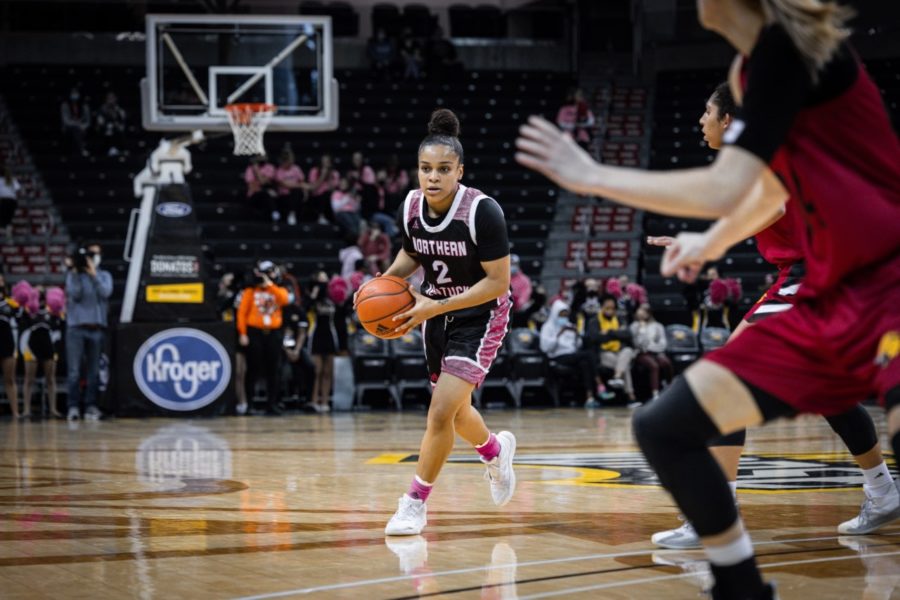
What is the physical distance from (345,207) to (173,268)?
19.0ft

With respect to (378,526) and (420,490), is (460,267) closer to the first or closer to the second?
(420,490)

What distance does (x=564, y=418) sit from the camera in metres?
14.5

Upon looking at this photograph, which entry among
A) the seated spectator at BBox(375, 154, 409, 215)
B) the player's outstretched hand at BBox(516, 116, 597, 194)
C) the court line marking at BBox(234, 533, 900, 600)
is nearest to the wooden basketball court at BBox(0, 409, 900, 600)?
the court line marking at BBox(234, 533, 900, 600)

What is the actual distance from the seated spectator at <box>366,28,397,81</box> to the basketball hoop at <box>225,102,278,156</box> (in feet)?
34.6

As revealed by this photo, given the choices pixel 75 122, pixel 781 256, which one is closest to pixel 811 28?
pixel 781 256

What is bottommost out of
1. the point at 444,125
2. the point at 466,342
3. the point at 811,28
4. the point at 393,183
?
the point at 466,342

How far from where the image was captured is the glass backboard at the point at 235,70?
14859 mm

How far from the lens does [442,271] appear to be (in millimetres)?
5957

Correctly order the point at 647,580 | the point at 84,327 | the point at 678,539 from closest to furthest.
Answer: the point at 647,580 → the point at 678,539 → the point at 84,327

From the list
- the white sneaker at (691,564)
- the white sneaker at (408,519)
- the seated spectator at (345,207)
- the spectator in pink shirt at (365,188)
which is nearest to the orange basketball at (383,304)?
the white sneaker at (408,519)

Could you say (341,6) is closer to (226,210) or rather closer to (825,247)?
(226,210)

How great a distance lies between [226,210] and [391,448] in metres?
11.6

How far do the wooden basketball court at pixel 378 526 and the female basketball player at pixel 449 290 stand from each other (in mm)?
385

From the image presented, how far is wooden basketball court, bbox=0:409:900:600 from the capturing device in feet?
14.4
